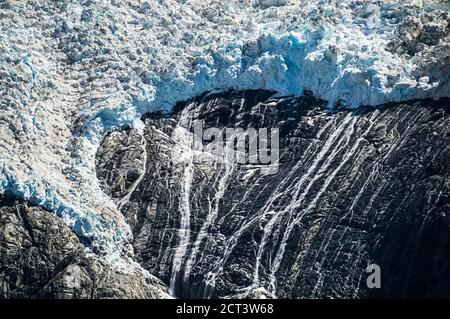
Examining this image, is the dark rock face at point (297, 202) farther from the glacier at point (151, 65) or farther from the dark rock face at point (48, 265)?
the dark rock face at point (48, 265)

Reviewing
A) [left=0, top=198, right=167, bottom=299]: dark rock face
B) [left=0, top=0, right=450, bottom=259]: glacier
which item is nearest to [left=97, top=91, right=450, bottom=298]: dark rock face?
[left=0, top=0, right=450, bottom=259]: glacier

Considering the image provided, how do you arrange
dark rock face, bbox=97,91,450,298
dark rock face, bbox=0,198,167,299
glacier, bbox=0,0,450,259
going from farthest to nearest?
glacier, bbox=0,0,450,259, dark rock face, bbox=97,91,450,298, dark rock face, bbox=0,198,167,299

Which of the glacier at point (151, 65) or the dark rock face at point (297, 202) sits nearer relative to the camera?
the dark rock face at point (297, 202)

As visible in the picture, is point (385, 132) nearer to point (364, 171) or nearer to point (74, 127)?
point (364, 171)

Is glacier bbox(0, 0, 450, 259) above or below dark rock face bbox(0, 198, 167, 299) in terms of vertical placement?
above

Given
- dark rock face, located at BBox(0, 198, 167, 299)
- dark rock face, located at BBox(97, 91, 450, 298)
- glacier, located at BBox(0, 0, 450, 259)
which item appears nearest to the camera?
dark rock face, located at BBox(0, 198, 167, 299)

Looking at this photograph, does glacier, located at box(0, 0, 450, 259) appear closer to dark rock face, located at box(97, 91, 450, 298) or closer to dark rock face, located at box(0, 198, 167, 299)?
dark rock face, located at box(0, 198, 167, 299)

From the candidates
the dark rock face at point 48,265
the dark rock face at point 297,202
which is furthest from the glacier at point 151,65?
the dark rock face at point 297,202

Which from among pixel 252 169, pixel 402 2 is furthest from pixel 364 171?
pixel 402 2
